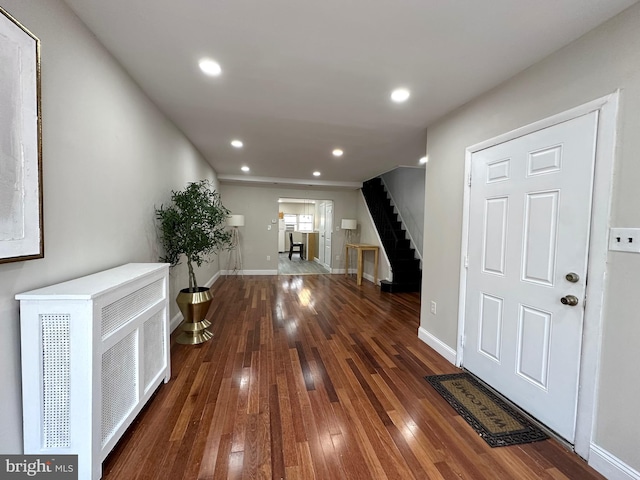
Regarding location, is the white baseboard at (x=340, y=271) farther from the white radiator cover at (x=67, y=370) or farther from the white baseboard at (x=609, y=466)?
the white radiator cover at (x=67, y=370)

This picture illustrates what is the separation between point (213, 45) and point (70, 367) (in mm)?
1960

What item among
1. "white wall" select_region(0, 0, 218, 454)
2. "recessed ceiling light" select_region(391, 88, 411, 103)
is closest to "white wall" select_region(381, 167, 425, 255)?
"recessed ceiling light" select_region(391, 88, 411, 103)

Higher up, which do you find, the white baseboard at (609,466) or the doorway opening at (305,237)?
the doorway opening at (305,237)

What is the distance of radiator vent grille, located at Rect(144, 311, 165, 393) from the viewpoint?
1757 mm

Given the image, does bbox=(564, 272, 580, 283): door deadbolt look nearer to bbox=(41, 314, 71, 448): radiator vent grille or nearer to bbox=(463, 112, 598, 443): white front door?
bbox=(463, 112, 598, 443): white front door

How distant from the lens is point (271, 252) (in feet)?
22.7

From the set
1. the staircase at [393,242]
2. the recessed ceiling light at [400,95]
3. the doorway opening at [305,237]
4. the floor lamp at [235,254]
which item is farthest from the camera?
the doorway opening at [305,237]

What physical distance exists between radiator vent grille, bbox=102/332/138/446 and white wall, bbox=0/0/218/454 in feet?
1.02

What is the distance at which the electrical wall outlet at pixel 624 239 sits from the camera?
129cm

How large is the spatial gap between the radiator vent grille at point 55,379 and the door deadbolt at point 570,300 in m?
2.66

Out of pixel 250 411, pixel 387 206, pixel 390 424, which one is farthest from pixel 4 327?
pixel 387 206

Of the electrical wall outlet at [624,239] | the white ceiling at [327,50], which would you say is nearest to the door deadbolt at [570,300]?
the electrical wall outlet at [624,239]

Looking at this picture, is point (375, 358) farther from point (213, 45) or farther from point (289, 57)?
point (213, 45)

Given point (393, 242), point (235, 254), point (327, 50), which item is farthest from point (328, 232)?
point (327, 50)
